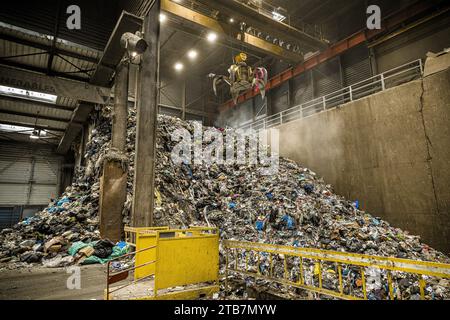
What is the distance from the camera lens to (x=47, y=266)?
5555 millimetres

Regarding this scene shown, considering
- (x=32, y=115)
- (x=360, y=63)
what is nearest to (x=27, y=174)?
(x=32, y=115)

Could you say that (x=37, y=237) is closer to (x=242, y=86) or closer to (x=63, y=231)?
(x=63, y=231)

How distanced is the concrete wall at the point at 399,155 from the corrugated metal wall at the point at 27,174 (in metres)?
19.9

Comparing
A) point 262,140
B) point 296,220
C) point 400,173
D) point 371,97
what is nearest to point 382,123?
point 371,97

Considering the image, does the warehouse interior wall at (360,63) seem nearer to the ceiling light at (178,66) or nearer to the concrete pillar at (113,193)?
the ceiling light at (178,66)

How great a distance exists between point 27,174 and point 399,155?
23.1 metres

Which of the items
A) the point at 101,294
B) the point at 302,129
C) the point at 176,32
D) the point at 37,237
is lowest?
the point at 101,294

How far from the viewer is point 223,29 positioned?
9.20 metres

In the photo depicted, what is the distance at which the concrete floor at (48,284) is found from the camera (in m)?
3.83

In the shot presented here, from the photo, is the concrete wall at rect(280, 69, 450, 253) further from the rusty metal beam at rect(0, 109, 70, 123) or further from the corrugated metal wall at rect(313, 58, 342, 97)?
the rusty metal beam at rect(0, 109, 70, 123)

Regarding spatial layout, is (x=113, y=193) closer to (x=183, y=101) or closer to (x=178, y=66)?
(x=178, y=66)

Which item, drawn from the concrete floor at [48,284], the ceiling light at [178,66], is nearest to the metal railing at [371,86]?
the ceiling light at [178,66]

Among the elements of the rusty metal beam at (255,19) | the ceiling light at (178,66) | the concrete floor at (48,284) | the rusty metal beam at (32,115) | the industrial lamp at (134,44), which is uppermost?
the ceiling light at (178,66)
